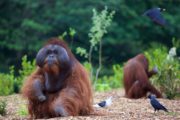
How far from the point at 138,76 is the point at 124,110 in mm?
3271

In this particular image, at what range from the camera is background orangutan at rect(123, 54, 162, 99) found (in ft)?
44.4

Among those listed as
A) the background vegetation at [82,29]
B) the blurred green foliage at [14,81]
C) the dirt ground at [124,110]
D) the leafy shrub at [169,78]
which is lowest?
the dirt ground at [124,110]

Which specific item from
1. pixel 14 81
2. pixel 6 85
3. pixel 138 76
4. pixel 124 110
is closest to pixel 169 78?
pixel 138 76

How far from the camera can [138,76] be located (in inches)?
541

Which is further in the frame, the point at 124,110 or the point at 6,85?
the point at 6,85

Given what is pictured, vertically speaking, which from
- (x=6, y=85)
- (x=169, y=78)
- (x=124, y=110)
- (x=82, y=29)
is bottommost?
(x=124, y=110)

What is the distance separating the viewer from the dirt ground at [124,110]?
9375 mm

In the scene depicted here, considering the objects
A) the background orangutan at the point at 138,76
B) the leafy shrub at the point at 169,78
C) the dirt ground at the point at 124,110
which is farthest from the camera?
the background orangutan at the point at 138,76

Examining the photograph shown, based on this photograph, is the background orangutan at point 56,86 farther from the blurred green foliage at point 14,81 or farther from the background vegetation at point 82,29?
the background vegetation at point 82,29

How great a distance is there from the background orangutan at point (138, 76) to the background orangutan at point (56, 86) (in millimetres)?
3837

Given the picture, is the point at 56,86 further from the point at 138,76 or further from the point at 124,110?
the point at 138,76

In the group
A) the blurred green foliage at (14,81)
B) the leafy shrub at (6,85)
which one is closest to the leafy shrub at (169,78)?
the blurred green foliage at (14,81)

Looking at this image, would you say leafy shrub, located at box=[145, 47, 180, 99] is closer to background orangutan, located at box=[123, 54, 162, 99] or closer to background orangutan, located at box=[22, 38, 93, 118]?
background orangutan, located at box=[123, 54, 162, 99]

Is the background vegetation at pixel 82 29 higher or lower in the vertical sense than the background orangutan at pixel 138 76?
higher
